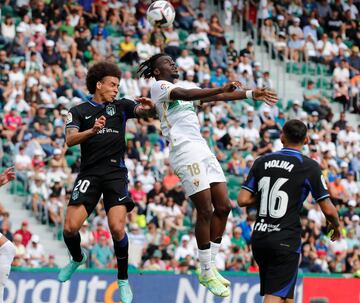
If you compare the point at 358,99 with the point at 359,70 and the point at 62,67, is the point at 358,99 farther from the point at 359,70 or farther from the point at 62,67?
the point at 62,67

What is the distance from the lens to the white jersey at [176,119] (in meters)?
14.7

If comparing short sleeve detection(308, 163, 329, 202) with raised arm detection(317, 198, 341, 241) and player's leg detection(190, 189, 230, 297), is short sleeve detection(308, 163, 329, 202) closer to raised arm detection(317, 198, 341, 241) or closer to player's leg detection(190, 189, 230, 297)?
raised arm detection(317, 198, 341, 241)

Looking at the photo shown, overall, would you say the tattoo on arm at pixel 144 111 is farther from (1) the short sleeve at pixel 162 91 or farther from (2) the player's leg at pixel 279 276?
(2) the player's leg at pixel 279 276

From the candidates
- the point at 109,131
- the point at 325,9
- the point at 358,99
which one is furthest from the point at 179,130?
the point at 325,9

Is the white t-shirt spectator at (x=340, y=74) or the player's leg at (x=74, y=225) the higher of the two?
the white t-shirt spectator at (x=340, y=74)

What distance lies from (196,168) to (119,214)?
1.09 m

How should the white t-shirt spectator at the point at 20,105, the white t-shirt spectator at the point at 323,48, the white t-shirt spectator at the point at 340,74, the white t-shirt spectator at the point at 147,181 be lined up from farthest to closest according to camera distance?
the white t-shirt spectator at the point at 323,48 < the white t-shirt spectator at the point at 340,74 < the white t-shirt spectator at the point at 20,105 < the white t-shirt spectator at the point at 147,181

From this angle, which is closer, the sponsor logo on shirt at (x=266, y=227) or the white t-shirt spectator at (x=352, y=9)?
the sponsor logo on shirt at (x=266, y=227)

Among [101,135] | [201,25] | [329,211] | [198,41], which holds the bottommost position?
[329,211]

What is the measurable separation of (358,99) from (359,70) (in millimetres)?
1221

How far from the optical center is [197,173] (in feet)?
48.0

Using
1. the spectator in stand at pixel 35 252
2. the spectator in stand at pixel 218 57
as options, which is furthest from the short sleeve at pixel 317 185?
the spectator in stand at pixel 218 57

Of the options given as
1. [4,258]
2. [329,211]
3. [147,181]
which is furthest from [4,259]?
[147,181]

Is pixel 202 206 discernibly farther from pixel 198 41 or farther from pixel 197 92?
pixel 198 41
